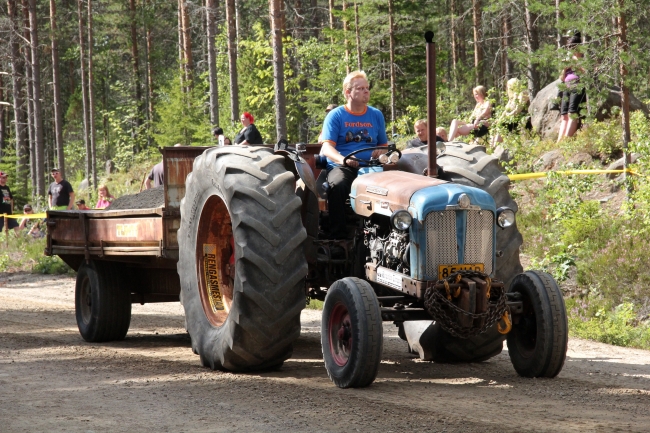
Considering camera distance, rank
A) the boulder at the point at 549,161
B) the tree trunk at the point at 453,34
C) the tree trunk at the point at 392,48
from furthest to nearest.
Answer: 1. the tree trunk at the point at 453,34
2. the tree trunk at the point at 392,48
3. the boulder at the point at 549,161

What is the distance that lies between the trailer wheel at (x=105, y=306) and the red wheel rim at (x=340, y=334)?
11.8 feet

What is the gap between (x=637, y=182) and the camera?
12.1 metres

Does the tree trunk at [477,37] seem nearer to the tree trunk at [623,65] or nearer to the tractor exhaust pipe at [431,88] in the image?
the tree trunk at [623,65]

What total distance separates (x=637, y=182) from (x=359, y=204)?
20.8 ft

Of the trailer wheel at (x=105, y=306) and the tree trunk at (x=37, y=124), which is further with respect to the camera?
the tree trunk at (x=37, y=124)

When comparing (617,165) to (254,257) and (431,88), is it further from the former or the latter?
(254,257)

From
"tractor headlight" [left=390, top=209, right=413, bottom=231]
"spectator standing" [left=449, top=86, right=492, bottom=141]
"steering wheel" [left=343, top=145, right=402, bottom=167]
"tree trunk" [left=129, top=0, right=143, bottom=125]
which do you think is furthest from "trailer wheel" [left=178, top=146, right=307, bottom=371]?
"tree trunk" [left=129, top=0, right=143, bottom=125]

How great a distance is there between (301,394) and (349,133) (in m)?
2.51

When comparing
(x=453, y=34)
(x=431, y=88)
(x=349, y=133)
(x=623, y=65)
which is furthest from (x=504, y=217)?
(x=453, y=34)

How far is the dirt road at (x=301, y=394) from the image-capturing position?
5.17 m

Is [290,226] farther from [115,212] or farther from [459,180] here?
[115,212]

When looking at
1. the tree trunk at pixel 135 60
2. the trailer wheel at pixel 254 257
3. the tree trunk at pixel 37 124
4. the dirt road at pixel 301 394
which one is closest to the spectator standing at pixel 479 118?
the dirt road at pixel 301 394

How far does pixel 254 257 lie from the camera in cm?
663

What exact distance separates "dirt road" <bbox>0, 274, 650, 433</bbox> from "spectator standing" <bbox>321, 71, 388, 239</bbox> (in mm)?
1331
